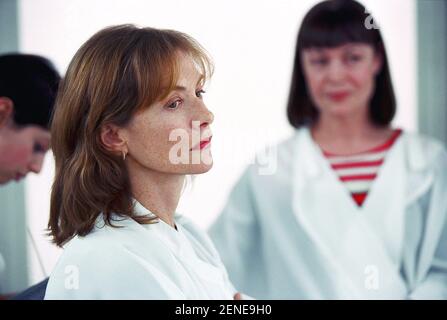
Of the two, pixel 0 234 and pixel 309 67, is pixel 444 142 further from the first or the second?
pixel 0 234

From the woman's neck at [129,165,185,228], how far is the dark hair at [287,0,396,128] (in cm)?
40

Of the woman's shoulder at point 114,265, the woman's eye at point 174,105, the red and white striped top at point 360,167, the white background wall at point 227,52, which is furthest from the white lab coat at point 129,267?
the red and white striped top at point 360,167

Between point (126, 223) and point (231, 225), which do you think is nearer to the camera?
point (126, 223)

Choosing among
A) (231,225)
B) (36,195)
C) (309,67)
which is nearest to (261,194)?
(231,225)

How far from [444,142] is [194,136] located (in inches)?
22.0

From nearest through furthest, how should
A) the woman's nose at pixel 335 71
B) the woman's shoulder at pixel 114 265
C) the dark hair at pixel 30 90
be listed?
the woman's shoulder at pixel 114 265 → the dark hair at pixel 30 90 → the woman's nose at pixel 335 71

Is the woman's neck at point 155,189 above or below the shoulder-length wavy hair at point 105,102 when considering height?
below

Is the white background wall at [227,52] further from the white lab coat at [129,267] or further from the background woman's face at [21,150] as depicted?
the white lab coat at [129,267]

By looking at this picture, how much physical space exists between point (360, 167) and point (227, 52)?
0.99 feet

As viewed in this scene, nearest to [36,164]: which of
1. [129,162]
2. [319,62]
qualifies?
[129,162]

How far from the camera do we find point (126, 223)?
0.67 meters

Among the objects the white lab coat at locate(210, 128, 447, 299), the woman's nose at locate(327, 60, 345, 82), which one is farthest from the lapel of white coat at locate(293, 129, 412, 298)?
the woman's nose at locate(327, 60, 345, 82)

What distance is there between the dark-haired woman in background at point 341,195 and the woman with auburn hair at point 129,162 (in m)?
0.35

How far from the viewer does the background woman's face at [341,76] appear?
1.03 metres
